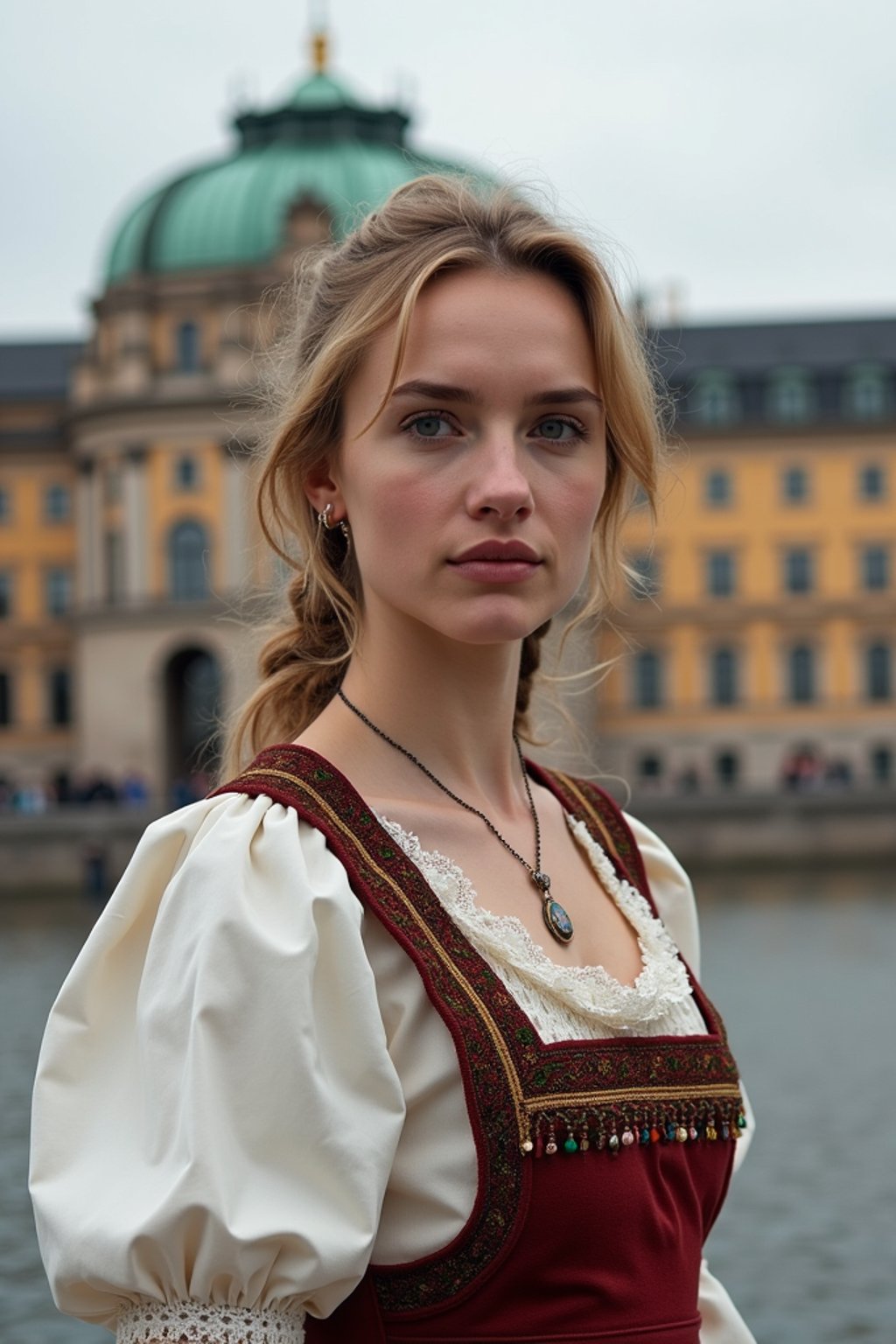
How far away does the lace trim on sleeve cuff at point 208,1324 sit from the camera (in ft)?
5.80

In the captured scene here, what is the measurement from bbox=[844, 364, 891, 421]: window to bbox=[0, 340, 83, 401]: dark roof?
21.9m

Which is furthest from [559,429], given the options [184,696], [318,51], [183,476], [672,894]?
[318,51]

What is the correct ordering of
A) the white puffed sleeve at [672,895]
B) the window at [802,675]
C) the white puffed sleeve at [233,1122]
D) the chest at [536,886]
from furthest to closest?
the window at [802,675] < the white puffed sleeve at [672,895] < the chest at [536,886] < the white puffed sleeve at [233,1122]

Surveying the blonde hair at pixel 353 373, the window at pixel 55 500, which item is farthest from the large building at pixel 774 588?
the blonde hair at pixel 353 373

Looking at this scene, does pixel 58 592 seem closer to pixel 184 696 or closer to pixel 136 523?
pixel 184 696

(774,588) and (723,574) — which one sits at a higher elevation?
(723,574)

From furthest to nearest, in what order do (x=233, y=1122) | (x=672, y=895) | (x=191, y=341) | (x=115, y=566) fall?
(x=115, y=566)
(x=191, y=341)
(x=672, y=895)
(x=233, y=1122)

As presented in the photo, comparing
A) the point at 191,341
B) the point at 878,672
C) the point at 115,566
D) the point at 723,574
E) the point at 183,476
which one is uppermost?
the point at 191,341

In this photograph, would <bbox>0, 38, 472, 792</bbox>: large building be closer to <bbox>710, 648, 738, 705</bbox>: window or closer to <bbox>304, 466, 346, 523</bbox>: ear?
<bbox>710, 648, 738, 705</bbox>: window

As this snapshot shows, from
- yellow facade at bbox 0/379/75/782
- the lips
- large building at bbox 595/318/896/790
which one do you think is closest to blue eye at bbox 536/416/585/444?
the lips

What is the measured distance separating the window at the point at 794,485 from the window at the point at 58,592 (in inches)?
788

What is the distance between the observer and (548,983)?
2.03m

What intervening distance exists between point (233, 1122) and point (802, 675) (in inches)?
2249

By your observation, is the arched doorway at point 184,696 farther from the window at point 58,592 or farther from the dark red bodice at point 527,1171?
the dark red bodice at point 527,1171
